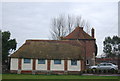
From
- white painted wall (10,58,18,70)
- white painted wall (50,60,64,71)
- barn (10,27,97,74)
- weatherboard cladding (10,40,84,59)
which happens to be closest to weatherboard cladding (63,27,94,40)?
→ weatherboard cladding (10,40,84,59)

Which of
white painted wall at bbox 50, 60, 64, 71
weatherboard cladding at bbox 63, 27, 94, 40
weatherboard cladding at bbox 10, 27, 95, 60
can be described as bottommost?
white painted wall at bbox 50, 60, 64, 71

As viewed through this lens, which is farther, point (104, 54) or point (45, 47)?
point (104, 54)

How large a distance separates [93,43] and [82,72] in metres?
13.3

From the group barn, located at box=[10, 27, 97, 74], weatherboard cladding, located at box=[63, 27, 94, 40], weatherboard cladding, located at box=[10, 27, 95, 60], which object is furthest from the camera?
weatherboard cladding, located at box=[63, 27, 94, 40]

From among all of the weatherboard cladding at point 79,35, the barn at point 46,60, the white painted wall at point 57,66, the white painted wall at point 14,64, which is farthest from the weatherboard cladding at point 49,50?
the weatherboard cladding at point 79,35

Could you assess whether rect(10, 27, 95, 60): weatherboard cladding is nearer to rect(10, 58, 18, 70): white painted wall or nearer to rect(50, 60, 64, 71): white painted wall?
rect(10, 58, 18, 70): white painted wall

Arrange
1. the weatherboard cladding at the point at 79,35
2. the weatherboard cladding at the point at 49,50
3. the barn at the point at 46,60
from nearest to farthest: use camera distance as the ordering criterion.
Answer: the barn at the point at 46,60 < the weatherboard cladding at the point at 49,50 < the weatherboard cladding at the point at 79,35

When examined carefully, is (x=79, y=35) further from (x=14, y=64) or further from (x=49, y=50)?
(x=14, y=64)

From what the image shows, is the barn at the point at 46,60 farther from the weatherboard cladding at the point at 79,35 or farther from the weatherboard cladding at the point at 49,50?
the weatherboard cladding at the point at 79,35

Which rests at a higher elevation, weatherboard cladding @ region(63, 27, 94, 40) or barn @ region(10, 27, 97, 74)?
weatherboard cladding @ region(63, 27, 94, 40)

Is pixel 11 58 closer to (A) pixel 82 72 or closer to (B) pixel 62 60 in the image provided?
(B) pixel 62 60

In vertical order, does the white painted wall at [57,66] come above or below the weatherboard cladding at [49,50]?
below

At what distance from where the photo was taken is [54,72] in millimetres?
33281

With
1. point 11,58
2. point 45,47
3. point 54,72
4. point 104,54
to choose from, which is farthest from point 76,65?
point 104,54
